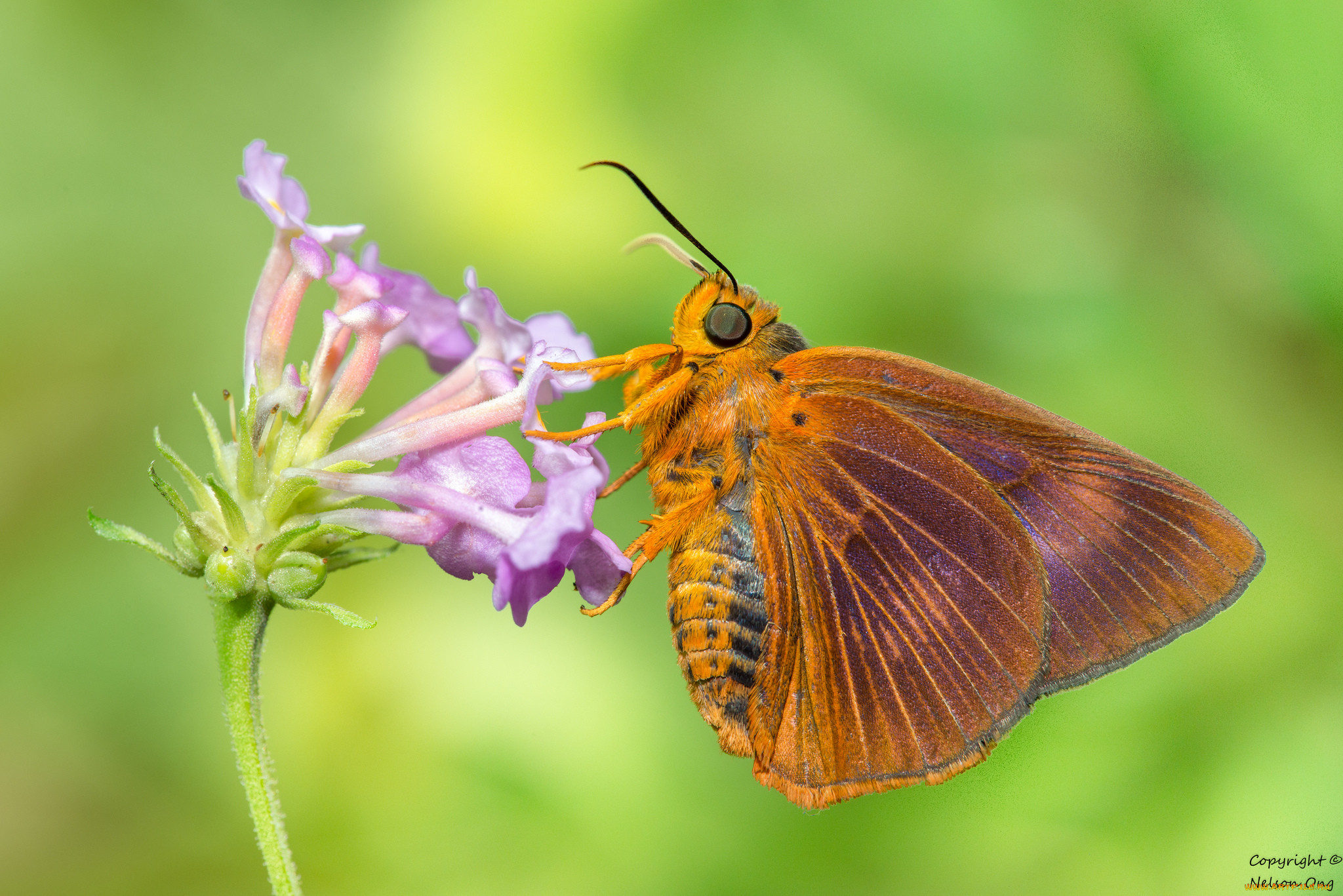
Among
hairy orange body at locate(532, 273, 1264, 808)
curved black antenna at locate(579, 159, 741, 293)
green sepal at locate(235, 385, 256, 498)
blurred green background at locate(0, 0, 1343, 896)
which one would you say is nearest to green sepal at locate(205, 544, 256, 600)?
green sepal at locate(235, 385, 256, 498)

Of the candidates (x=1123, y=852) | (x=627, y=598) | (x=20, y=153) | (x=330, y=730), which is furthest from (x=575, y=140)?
(x=1123, y=852)

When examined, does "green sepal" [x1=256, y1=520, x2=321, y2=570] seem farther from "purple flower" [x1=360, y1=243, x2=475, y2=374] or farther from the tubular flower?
"purple flower" [x1=360, y1=243, x2=475, y2=374]

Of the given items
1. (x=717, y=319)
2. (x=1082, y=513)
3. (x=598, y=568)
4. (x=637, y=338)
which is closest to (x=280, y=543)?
(x=598, y=568)

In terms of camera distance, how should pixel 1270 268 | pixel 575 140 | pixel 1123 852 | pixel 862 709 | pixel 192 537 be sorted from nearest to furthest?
pixel 192 537 → pixel 862 709 → pixel 1123 852 → pixel 1270 268 → pixel 575 140

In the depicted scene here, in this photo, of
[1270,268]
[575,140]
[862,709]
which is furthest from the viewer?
[575,140]

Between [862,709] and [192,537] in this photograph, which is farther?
[862,709]

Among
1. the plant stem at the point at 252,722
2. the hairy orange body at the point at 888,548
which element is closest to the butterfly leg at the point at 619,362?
the hairy orange body at the point at 888,548

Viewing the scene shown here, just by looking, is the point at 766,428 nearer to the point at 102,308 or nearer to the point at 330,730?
the point at 330,730
